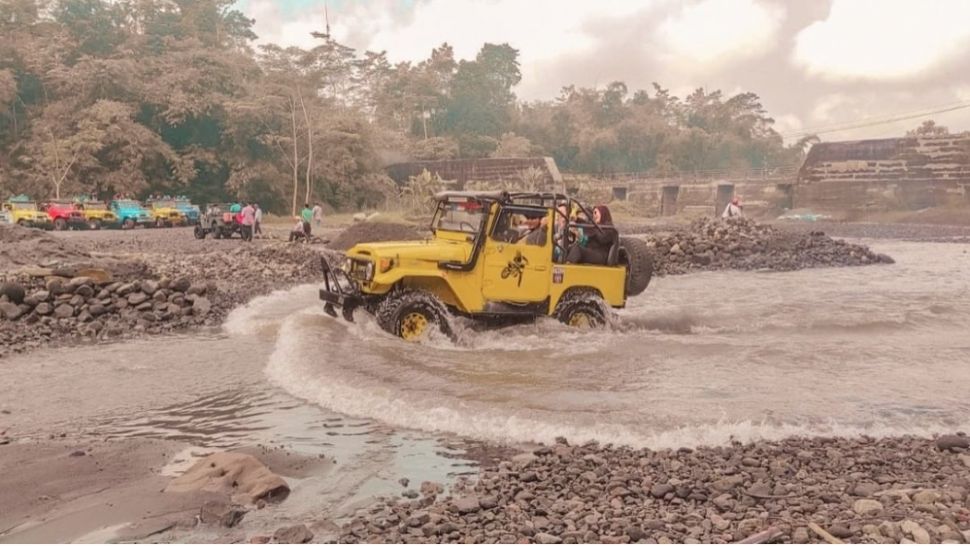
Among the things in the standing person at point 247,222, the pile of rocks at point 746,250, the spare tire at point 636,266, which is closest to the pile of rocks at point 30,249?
the standing person at point 247,222

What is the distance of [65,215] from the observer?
3206 centimetres

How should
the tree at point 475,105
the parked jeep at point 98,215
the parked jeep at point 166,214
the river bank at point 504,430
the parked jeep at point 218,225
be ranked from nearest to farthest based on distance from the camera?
the river bank at point 504,430, the parked jeep at point 218,225, the parked jeep at point 98,215, the parked jeep at point 166,214, the tree at point 475,105

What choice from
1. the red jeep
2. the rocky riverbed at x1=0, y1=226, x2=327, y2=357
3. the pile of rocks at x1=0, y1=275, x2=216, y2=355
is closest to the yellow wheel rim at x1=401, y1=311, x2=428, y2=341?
the rocky riverbed at x1=0, y1=226, x2=327, y2=357

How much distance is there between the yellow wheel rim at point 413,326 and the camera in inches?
396

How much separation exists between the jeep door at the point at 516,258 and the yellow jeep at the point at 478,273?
1 cm

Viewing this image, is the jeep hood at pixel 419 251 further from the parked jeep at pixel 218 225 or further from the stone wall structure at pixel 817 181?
the stone wall structure at pixel 817 181

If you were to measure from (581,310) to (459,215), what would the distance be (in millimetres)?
2358

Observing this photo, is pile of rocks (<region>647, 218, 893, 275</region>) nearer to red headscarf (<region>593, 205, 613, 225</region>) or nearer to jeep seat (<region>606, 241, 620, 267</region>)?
red headscarf (<region>593, 205, 613, 225</region>)

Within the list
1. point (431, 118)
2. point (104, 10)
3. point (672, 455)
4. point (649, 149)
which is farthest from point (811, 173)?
point (672, 455)

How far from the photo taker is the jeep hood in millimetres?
10016

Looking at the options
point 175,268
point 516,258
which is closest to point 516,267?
point 516,258

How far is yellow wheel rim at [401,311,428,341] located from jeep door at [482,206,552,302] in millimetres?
975

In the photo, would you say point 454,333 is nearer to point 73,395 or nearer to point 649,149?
point 73,395

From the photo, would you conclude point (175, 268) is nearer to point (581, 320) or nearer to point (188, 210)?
point (581, 320)
